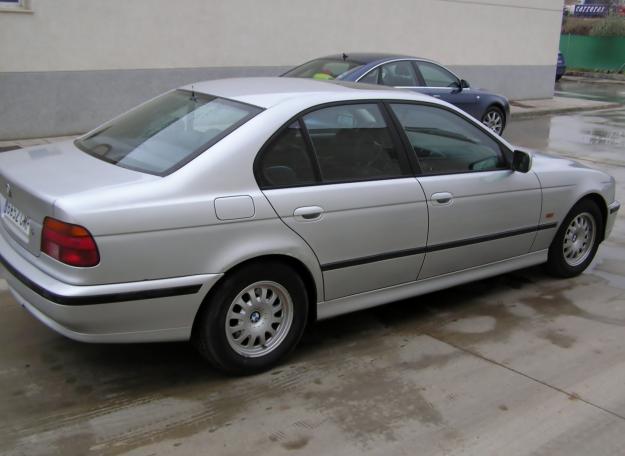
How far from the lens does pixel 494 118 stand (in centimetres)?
1205

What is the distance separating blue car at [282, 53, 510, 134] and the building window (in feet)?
11.9

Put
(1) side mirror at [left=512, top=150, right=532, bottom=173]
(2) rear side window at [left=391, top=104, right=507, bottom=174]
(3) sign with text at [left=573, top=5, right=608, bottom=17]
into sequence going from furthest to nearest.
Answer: (3) sign with text at [left=573, top=5, right=608, bottom=17], (1) side mirror at [left=512, top=150, right=532, bottom=173], (2) rear side window at [left=391, top=104, right=507, bottom=174]

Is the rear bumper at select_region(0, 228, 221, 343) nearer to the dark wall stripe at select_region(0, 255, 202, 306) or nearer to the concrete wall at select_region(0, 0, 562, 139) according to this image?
the dark wall stripe at select_region(0, 255, 202, 306)

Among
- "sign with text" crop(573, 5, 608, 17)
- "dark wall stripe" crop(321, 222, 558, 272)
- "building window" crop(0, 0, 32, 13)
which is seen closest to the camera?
"dark wall stripe" crop(321, 222, 558, 272)

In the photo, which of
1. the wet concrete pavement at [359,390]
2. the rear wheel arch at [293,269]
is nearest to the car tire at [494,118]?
the wet concrete pavement at [359,390]

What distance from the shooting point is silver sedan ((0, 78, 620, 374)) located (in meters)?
3.19

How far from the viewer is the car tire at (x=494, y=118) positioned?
11.8m

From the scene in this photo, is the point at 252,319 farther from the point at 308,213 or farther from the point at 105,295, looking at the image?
the point at 105,295

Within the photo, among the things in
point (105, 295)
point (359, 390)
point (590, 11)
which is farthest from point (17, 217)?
point (590, 11)

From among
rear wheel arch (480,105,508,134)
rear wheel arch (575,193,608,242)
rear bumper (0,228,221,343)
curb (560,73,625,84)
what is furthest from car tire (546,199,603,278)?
curb (560,73,625,84)

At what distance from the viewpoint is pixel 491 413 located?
3.44 metres

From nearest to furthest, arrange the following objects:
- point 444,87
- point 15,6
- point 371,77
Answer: point 15,6, point 371,77, point 444,87

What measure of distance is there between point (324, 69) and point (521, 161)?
5.16 metres

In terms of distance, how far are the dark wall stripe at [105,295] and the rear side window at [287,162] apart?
0.72m
